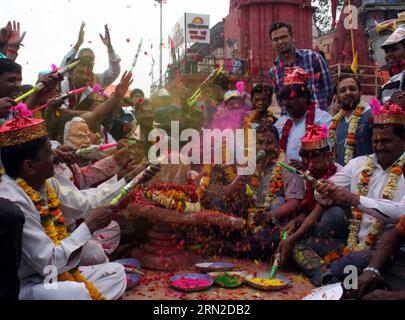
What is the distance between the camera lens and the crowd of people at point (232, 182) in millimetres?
2652

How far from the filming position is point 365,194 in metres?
3.65

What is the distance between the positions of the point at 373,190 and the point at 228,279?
60.6 inches

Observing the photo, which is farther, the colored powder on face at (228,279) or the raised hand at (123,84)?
the raised hand at (123,84)

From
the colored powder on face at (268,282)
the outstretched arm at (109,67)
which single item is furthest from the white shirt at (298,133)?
the outstretched arm at (109,67)

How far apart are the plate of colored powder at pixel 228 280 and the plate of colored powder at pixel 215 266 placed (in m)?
0.19

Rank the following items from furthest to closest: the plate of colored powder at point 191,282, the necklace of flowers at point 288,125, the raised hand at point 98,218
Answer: the necklace of flowers at point 288,125 → the plate of colored powder at point 191,282 → the raised hand at point 98,218

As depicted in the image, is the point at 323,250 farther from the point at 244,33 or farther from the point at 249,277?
the point at 244,33

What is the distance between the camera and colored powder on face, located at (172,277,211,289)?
3604 millimetres

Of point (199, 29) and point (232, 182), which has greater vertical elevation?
point (199, 29)

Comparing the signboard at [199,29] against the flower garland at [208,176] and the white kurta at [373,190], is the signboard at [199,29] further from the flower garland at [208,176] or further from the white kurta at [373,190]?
the white kurta at [373,190]

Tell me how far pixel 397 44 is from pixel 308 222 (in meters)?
2.36

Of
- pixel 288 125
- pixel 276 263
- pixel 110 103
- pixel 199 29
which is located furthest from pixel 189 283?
pixel 199 29

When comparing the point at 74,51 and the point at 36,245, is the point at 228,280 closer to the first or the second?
the point at 36,245
